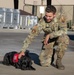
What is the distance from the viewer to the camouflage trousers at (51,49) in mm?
8672

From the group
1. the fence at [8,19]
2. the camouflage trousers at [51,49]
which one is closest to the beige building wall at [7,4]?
the fence at [8,19]

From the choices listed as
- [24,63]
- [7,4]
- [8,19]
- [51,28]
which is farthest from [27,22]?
[24,63]

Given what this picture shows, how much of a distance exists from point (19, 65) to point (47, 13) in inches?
53.5

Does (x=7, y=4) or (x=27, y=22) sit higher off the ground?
(x=7, y=4)

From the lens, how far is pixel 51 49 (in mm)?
8969

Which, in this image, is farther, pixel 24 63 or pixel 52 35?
pixel 24 63

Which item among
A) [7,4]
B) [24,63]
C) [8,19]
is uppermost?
[7,4]

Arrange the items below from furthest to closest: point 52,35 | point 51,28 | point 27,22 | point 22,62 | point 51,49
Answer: point 27,22 < point 51,49 < point 51,28 < point 22,62 < point 52,35

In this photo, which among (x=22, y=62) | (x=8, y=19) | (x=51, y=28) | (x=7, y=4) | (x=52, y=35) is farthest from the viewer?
(x=7, y=4)

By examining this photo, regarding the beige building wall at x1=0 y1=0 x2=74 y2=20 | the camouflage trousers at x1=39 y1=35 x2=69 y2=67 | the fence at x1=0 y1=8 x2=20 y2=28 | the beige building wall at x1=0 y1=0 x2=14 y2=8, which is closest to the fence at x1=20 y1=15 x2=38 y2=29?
the fence at x1=0 y1=8 x2=20 y2=28

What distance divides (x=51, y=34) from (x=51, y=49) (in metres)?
0.81

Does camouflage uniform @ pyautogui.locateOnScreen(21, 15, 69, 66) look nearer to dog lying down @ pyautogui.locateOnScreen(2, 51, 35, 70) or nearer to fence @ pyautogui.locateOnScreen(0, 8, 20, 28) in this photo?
dog lying down @ pyautogui.locateOnScreen(2, 51, 35, 70)

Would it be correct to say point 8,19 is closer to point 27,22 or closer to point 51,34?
point 27,22

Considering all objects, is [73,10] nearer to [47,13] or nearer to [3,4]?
[3,4]
